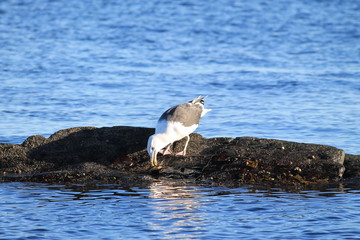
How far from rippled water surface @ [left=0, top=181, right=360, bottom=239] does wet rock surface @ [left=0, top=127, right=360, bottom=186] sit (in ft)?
1.03

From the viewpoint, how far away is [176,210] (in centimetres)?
757

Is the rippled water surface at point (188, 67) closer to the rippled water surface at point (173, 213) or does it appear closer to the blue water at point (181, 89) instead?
the blue water at point (181, 89)

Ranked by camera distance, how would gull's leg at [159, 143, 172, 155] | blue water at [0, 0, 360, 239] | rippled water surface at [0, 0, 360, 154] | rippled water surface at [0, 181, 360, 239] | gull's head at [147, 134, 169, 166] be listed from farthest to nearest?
rippled water surface at [0, 0, 360, 154] < gull's leg at [159, 143, 172, 155] < gull's head at [147, 134, 169, 166] < blue water at [0, 0, 360, 239] < rippled water surface at [0, 181, 360, 239]

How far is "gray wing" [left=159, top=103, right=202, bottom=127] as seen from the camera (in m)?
9.45

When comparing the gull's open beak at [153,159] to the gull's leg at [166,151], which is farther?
the gull's leg at [166,151]

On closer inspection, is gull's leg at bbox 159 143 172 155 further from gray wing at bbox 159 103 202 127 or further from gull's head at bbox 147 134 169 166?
gray wing at bbox 159 103 202 127

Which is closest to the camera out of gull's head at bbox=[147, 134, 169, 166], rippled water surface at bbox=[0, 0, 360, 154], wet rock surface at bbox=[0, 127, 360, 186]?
wet rock surface at bbox=[0, 127, 360, 186]

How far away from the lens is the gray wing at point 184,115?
372 inches

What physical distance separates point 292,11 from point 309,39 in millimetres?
7837

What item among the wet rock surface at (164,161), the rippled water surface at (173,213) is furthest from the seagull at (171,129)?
the rippled water surface at (173,213)

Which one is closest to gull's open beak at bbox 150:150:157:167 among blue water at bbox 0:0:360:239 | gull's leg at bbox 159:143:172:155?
gull's leg at bbox 159:143:172:155

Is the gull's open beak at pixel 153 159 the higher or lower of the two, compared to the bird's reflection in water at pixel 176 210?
higher

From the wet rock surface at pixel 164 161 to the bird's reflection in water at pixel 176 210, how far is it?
1.42 ft

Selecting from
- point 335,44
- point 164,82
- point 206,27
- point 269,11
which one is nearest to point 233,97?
point 164,82
